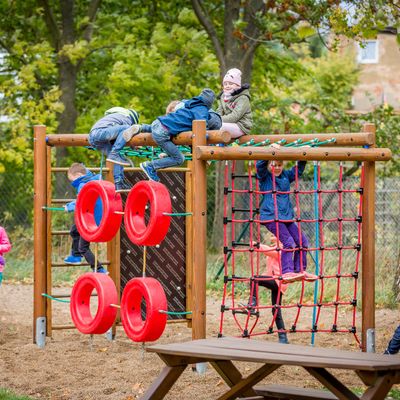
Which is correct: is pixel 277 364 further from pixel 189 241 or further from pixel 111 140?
pixel 189 241

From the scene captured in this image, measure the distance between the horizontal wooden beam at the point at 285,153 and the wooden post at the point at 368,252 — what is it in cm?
36

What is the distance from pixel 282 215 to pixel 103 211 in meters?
1.68

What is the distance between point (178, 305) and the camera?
1031 cm

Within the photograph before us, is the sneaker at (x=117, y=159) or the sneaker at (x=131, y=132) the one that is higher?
the sneaker at (x=131, y=132)

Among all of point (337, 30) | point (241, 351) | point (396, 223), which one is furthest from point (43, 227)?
point (396, 223)

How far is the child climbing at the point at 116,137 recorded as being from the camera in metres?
8.32

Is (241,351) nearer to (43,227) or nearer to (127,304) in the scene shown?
(127,304)

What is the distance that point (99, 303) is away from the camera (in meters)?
8.34

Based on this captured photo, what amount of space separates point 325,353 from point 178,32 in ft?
49.1

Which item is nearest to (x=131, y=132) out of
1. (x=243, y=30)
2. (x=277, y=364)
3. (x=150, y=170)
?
(x=150, y=170)

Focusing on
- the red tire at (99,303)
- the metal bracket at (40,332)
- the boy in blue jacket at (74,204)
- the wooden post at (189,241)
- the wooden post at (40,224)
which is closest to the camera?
the red tire at (99,303)

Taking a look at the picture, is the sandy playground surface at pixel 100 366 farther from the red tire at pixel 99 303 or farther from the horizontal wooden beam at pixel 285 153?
the horizontal wooden beam at pixel 285 153

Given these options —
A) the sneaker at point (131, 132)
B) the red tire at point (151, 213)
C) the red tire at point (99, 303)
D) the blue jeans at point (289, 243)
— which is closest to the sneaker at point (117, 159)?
the sneaker at point (131, 132)

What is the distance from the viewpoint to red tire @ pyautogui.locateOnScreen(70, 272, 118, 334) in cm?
830
